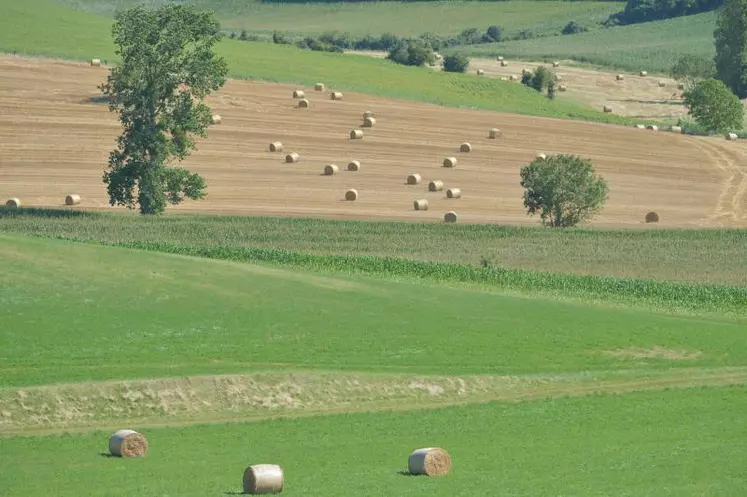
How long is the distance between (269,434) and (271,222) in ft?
117

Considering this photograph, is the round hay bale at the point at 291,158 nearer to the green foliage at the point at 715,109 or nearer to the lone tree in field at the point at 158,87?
the lone tree in field at the point at 158,87

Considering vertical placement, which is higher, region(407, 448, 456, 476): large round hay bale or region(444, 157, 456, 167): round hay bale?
region(444, 157, 456, 167): round hay bale

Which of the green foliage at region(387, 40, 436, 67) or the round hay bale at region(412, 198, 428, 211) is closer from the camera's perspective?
the round hay bale at region(412, 198, 428, 211)

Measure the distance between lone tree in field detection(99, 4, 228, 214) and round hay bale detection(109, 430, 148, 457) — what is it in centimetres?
3729

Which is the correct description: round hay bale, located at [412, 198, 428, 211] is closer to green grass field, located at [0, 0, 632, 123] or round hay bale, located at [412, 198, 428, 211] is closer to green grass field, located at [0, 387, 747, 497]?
green grass field, located at [0, 387, 747, 497]

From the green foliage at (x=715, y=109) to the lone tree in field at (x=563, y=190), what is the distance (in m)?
46.8

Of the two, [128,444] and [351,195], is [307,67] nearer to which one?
[351,195]

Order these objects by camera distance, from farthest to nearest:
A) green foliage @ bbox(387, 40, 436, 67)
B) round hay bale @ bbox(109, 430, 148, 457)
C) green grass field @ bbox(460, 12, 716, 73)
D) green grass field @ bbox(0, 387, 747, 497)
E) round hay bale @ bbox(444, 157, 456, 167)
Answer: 1. green grass field @ bbox(460, 12, 716, 73)
2. green foliage @ bbox(387, 40, 436, 67)
3. round hay bale @ bbox(444, 157, 456, 167)
4. round hay bale @ bbox(109, 430, 148, 457)
5. green grass field @ bbox(0, 387, 747, 497)

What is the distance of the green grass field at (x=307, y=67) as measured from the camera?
11888 centimetres

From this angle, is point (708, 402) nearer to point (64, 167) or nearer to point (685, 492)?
point (685, 492)

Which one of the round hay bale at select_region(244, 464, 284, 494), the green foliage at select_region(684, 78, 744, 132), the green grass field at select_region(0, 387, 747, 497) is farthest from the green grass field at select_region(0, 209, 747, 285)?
the green foliage at select_region(684, 78, 744, 132)

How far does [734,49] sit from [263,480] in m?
128

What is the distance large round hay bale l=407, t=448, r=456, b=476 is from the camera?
3164 centimetres

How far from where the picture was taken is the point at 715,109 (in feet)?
397
